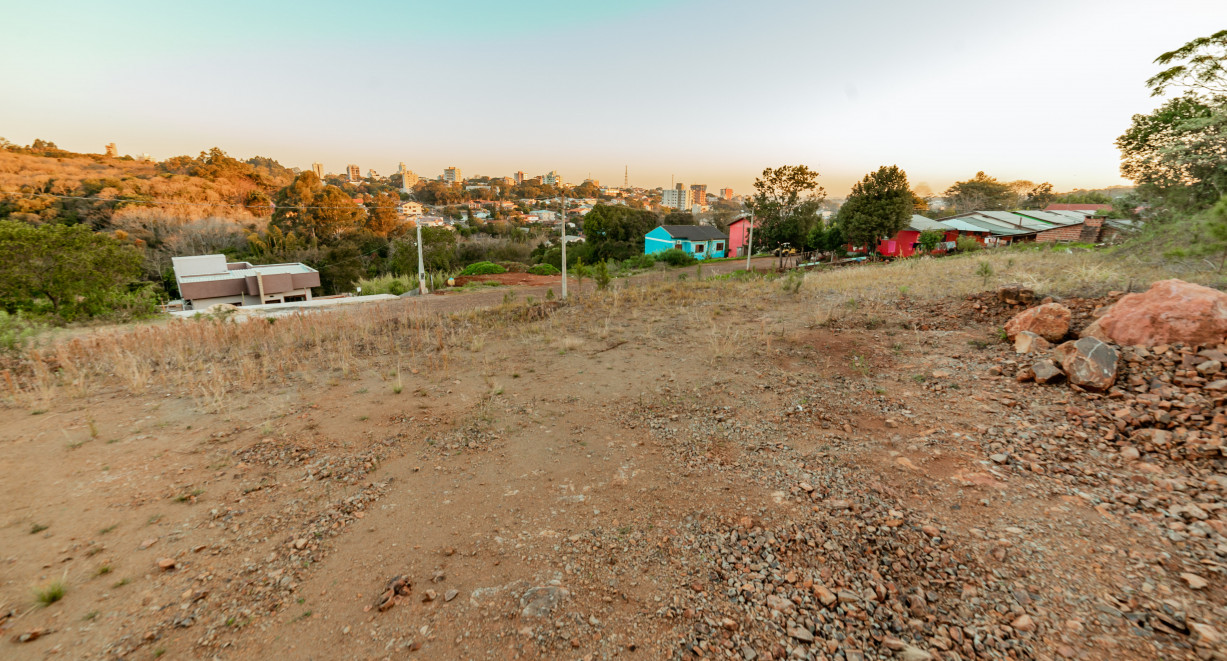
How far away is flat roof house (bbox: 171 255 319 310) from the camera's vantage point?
25.2 m

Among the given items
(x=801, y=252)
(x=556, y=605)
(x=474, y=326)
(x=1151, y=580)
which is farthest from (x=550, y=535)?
(x=801, y=252)

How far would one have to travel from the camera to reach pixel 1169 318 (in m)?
5.58

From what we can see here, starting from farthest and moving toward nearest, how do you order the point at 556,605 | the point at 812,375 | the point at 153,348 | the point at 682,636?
the point at 153,348 → the point at 812,375 → the point at 556,605 → the point at 682,636

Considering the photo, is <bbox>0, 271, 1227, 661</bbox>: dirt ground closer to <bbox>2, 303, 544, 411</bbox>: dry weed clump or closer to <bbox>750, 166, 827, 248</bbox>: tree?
<bbox>2, 303, 544, 411</bbox>: dry weed clump

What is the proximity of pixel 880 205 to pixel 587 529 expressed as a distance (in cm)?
3241

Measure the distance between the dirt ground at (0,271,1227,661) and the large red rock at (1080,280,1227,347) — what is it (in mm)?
1509

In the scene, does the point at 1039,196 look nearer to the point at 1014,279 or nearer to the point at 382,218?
the point at 1014,279

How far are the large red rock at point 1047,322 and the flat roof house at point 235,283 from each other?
32.5 meters

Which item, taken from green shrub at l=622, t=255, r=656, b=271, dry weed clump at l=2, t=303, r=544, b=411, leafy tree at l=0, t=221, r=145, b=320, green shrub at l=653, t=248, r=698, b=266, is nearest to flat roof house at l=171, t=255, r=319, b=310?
leafy tree at l=0, t=221, r=145, b=320

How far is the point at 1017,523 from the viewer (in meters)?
3.42

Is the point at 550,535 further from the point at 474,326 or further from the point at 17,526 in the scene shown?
the point at 474,326

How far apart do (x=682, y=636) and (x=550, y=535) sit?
1386 millimetres

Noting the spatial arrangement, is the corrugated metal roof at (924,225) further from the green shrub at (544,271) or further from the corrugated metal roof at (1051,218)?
the green shrub at (544,271)

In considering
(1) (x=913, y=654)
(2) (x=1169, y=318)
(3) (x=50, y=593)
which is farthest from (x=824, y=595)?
(2) (x=1169, y=318)
